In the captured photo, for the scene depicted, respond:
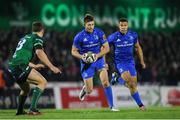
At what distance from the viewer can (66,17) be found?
33281 mm

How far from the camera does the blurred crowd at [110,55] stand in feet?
91.7

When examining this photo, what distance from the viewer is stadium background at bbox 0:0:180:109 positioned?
84.3 ft

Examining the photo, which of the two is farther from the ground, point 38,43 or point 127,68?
point 38,43

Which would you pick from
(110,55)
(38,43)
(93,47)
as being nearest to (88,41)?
(93,47)

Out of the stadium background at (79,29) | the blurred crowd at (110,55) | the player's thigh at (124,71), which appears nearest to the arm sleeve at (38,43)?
the player's thigh at (124,71)

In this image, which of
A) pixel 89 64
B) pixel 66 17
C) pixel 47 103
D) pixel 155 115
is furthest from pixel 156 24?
pixel 155 115

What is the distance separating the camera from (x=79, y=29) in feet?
109

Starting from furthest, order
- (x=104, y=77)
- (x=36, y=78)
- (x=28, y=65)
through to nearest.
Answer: (x=104, y=77), (x=28, y=65), (x=36, y=78)

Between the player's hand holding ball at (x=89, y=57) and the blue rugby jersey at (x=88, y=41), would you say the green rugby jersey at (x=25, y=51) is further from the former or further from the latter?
the blue rugby jersey at (x=88, y=41)

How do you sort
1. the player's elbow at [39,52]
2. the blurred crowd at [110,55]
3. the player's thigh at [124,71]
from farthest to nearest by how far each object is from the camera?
the blurred crowd at [110,55], the player's thigh at [124,71], the player's elbow at [39,52]

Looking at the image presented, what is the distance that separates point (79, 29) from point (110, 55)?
219 inches

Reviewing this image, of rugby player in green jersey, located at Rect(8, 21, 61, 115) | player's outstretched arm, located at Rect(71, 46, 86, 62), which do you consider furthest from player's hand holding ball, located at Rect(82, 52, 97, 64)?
rugby player in green jersey, located at Rect(8, 21, 61, 115)

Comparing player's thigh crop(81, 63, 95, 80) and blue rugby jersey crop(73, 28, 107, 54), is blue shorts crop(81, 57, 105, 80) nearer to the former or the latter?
player's thigh crop(81, 63, 95, 80)

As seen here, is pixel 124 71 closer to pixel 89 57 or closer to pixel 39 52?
pixel 89 57
